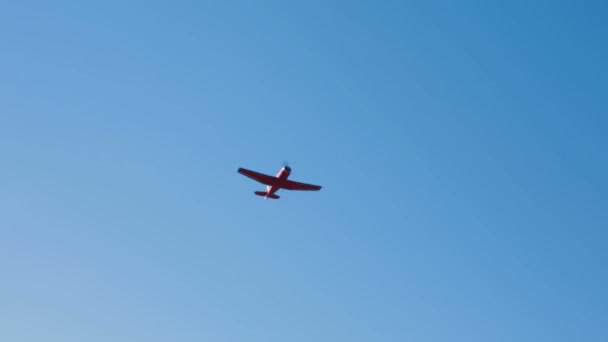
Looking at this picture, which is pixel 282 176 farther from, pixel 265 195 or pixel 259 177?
pixel 265 195

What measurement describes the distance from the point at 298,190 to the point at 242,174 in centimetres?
832

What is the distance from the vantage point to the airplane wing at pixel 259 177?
2955 inches

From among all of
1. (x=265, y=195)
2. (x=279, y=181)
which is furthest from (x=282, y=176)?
(x=265, y=195)

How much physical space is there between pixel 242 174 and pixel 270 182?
12.6ft

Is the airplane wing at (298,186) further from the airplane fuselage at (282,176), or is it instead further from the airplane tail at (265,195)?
the airplane tail at (265,195)

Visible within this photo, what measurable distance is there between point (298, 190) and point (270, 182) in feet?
14.8

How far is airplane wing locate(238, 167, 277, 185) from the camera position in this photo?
75062mm

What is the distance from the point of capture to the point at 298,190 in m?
80.2

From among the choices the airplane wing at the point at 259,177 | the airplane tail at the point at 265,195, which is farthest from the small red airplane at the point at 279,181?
the airplane tail at the point at 265,195

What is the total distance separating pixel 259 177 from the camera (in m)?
76.4

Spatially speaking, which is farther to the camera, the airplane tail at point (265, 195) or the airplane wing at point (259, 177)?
the airplane tail at point (265, 195)

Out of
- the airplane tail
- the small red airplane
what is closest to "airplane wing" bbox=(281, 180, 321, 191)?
the small red airplane

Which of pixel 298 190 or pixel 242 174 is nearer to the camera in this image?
pixel 242 174

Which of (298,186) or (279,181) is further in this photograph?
(298,186)
